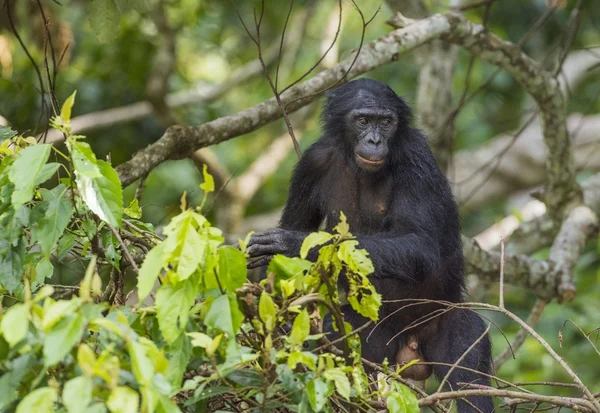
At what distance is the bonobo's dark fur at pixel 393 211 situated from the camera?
467cm

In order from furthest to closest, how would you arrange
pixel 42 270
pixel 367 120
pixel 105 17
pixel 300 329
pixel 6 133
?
pixel 367 120 → pixel 105 17 → pixel 6 133 → pixel 42 270 → pixel 300 329

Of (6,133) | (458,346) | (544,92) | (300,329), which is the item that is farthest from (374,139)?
(300,329)

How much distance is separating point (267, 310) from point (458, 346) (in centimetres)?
240

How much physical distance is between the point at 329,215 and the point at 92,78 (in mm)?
5385

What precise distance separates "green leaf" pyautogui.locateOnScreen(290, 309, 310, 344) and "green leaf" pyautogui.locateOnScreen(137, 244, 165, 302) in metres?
0.45

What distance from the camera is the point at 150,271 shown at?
2.42 m

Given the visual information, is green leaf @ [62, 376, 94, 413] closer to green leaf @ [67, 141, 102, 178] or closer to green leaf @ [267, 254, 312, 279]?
green leaf @ [67, 141, 102, 178]

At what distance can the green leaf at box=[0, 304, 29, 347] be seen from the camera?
6.98 ft

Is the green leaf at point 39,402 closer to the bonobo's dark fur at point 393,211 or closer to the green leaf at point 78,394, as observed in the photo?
the green leaf at point 78,394

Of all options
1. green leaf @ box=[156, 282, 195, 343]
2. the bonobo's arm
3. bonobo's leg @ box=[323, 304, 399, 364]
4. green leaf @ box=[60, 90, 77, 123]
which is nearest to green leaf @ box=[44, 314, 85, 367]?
green leaf @ box=[156, 282, 195, 343]

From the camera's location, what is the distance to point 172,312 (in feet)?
8.19

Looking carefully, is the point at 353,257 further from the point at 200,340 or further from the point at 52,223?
the point at 52,223

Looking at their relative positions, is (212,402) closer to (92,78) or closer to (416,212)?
(416,212)

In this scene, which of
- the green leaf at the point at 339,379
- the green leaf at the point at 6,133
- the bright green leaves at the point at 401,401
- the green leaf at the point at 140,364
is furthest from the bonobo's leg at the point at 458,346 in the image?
the green leaf at the point at 140,364
